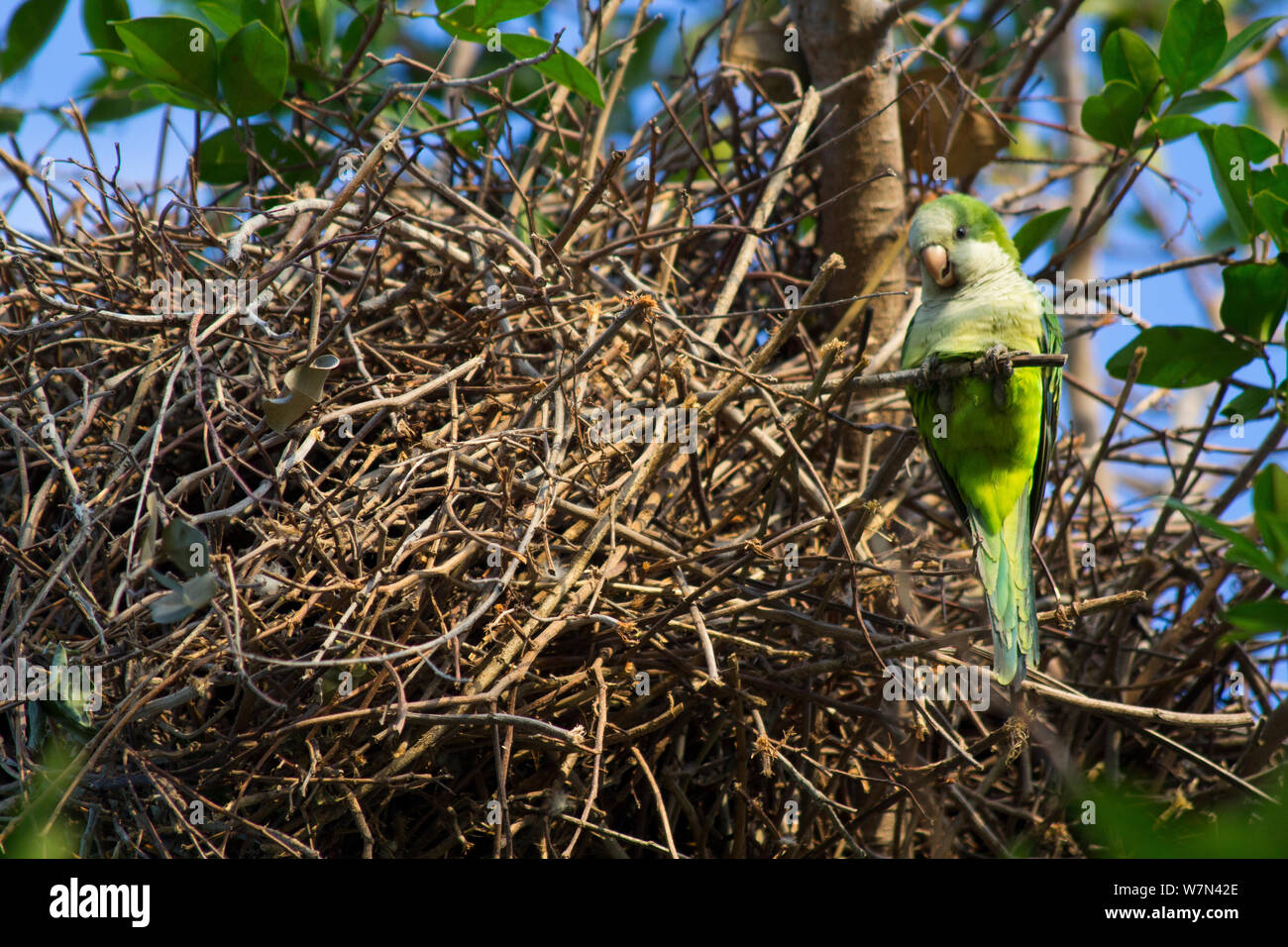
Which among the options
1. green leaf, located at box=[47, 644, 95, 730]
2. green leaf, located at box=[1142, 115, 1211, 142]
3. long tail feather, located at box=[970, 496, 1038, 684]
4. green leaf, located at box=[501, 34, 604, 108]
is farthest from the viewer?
green leaf, located at box=[1142, 115, 1211, 142]

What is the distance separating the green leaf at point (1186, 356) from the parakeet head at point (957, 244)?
37 cm

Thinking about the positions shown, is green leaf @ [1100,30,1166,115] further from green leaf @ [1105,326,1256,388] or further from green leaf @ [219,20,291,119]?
green leaf @ [219,20,291,119]

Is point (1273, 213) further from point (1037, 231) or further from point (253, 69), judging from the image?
point (253, 69)

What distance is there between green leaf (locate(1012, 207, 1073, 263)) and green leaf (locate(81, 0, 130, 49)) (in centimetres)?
213

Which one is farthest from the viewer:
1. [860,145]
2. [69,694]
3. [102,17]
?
[860,145]

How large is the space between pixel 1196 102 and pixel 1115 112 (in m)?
0.18

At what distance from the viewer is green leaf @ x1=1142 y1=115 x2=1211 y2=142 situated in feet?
6.75

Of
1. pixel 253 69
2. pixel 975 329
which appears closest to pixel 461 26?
pixel 253 69

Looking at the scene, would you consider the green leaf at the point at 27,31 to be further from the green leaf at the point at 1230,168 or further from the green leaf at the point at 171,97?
the green leaf at the point at 1230,168

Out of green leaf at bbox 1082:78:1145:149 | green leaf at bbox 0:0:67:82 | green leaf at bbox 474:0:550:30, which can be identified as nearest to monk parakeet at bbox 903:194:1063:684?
green leaf at bbox 1082:78:1145:149

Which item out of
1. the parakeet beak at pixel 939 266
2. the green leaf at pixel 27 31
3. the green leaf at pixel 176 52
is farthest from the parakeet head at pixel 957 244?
the green leaf at pixel 27 31

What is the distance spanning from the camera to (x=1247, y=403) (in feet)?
6.68

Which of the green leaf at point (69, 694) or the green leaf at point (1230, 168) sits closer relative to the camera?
the green leaf at point (69, 694)

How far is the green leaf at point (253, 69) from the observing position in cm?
189
